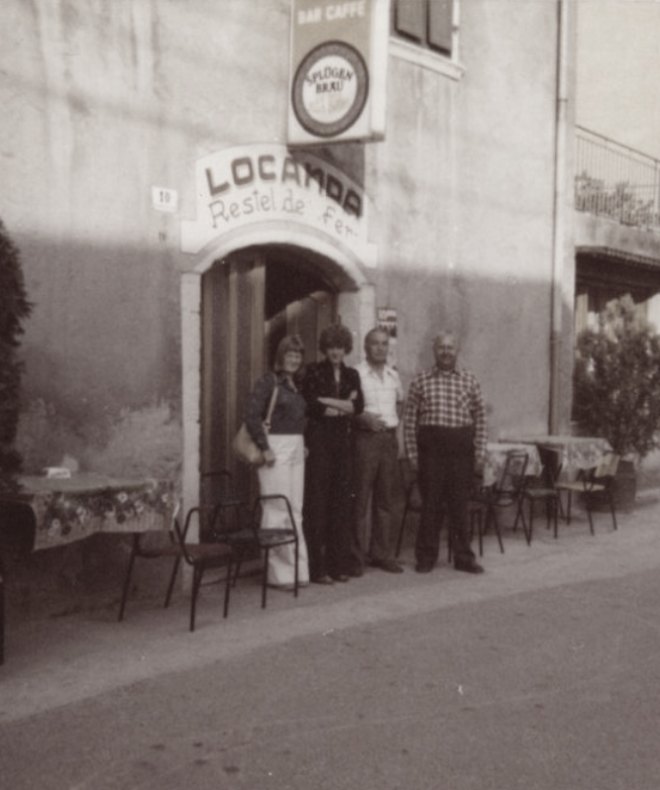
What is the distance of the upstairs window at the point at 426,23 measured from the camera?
9.30 meters

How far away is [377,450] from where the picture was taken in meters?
8.16

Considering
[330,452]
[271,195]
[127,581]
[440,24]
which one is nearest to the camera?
[127,581]

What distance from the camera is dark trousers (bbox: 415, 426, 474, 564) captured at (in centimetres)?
822

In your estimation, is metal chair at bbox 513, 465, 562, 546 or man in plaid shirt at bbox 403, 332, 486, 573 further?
metal chair at bbox 513, 465, 562, 546

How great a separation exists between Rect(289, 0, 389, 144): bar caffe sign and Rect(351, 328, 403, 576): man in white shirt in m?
1.44

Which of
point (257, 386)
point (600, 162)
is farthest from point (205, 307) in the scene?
point (600, 162)

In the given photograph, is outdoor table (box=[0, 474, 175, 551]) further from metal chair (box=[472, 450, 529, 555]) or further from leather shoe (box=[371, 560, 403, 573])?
metal chair (box=[472, 450, 529, 555])

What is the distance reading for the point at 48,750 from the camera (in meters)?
4.51

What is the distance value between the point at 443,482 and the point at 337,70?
297 cm

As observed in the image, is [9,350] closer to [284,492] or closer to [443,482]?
[284,492]

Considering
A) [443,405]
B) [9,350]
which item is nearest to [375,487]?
[443,405]

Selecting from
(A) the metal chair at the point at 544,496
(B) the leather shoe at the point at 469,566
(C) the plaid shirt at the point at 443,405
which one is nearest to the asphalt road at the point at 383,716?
(B) the leather shoe at the point at 469,566

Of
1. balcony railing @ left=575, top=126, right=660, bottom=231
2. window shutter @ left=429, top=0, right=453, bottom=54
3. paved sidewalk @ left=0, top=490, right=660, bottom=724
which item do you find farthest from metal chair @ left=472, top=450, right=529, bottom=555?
balcony railing @ left=575, top=126, right=660, bottom=231

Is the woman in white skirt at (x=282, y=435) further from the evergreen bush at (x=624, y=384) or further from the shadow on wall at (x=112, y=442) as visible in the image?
the evergreen bush at (x=624, y=384)
